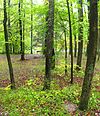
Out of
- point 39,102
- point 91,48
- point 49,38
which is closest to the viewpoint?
point 91,48

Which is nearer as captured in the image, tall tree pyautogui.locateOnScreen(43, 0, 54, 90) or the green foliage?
the green foliage

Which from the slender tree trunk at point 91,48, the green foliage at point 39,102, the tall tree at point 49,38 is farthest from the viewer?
the tall tree at point 49,38

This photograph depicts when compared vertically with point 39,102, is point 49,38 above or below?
above

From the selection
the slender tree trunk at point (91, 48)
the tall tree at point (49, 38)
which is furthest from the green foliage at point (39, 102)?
the tall tree at point (49, 38)

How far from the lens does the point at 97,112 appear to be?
984 centimetres

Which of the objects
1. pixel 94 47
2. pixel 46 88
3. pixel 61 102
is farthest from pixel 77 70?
pixel 94 47

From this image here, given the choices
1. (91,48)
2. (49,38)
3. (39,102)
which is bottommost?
(39,102)

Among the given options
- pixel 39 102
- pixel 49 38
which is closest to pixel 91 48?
pixel 49 38

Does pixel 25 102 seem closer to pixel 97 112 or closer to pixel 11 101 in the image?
pixel 11 101

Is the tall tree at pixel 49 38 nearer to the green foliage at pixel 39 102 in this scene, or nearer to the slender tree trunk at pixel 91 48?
the green foliage at pixel 39 102

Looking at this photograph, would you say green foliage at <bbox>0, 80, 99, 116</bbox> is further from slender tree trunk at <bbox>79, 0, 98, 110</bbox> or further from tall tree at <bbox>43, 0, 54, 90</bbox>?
tall tree at <bbox>43, 0, 54, 90</bbox>

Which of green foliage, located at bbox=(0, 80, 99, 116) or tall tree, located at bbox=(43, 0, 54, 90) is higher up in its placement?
tall tree, located at bbox=(43, 0, 54, 90)

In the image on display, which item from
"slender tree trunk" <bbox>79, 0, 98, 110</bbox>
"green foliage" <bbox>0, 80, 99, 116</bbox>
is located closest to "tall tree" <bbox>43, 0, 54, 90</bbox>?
"green foliage" <bbox>0, 80, 99, 116</bbox>

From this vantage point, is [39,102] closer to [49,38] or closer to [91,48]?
[49,38]
